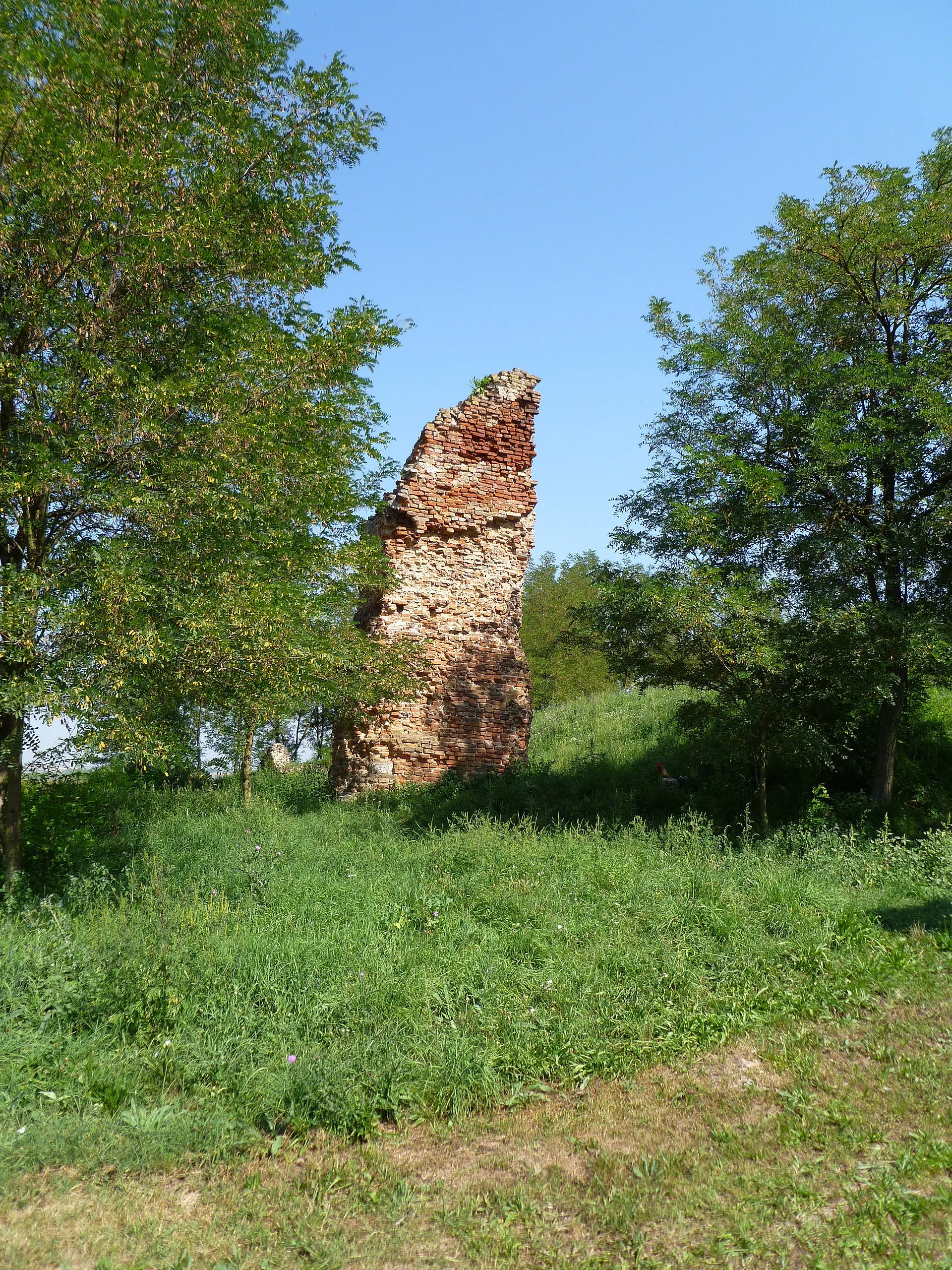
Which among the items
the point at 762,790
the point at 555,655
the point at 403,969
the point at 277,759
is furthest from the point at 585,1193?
the point at 555,655

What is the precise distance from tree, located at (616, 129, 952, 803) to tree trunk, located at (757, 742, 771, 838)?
1.25m

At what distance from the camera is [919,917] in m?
6.62

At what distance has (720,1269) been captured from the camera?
Result: 3254mm

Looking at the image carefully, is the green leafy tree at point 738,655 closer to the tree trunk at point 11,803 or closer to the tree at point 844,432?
the tree at point 844,432

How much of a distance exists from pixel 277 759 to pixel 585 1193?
18.2 meters

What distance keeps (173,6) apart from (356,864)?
8.48 metres

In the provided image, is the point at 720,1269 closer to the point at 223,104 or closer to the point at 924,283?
the point at 223,104

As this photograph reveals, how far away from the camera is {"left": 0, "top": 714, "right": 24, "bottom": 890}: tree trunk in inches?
281

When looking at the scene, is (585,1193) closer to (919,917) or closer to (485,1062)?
(485,1062)

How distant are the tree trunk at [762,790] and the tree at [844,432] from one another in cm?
125

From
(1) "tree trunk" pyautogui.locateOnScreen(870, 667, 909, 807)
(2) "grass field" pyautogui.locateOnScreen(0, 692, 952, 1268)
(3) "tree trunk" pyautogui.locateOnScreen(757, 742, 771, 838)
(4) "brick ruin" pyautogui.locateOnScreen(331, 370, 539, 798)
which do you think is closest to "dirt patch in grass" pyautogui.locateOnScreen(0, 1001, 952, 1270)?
(2) "grass field" pyautogui.locateOnScreen(0, 692, 952, 1268)

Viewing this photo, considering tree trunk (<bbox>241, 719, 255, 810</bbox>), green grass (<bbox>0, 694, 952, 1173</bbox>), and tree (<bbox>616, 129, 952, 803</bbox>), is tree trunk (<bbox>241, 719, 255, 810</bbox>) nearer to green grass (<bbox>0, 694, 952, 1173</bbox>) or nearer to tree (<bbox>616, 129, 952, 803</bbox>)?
green grass (<bbox>0, 694, 952, 1173</bbox>)

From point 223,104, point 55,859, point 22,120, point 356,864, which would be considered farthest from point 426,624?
point 22,120

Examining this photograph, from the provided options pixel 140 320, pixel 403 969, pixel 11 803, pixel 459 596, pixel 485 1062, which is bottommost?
pixel 485 1062
